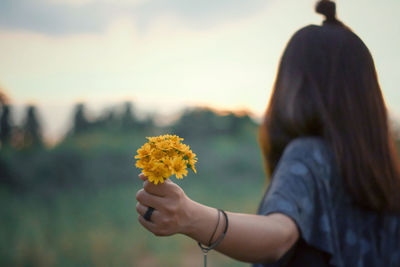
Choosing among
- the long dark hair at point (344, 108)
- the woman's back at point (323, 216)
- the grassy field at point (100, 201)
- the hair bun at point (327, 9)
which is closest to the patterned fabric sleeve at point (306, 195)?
the woman's back at point (323, 216)

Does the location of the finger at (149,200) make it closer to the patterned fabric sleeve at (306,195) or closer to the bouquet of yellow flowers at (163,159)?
the bouquet of yellow flowers at (163,159)

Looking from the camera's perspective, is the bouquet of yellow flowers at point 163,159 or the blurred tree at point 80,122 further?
the blurred tree at point 80,122

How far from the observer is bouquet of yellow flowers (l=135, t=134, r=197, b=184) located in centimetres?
91

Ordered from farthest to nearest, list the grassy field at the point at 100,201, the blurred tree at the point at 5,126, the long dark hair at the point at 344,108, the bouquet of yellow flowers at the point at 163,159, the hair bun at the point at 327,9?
the blurred tree at the point at 5,126
the grassy field at the point at 100,201
the hair bun at the point at 327,9
the long dark hair at the point at 344,108
the bouquet of yellow flowers at the point at 163,159

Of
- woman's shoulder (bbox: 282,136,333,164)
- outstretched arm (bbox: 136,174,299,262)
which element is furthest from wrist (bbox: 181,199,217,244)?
woman's shoulder (bbox: 282,136,333,164)

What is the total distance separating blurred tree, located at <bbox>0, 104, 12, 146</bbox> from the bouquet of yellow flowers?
5677 mm

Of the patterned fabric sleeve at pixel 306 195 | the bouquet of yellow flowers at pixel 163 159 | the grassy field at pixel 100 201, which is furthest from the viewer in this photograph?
the grassy field at pixel 100 201

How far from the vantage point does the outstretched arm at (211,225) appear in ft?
3.07

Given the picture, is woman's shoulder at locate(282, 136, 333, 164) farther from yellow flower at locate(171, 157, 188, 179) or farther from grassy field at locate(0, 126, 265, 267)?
grassy field at locate(0, 126, 265, 267)

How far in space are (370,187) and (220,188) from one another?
5928mm

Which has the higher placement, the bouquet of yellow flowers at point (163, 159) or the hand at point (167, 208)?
the bouquet of yellow flowers at point (163, 159)

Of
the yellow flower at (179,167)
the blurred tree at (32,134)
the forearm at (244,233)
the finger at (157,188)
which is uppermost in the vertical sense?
the yellow flower at (179,167)

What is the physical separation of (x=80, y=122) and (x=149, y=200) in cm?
626

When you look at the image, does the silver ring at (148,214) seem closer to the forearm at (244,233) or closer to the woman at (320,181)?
the woman at (320,181)
